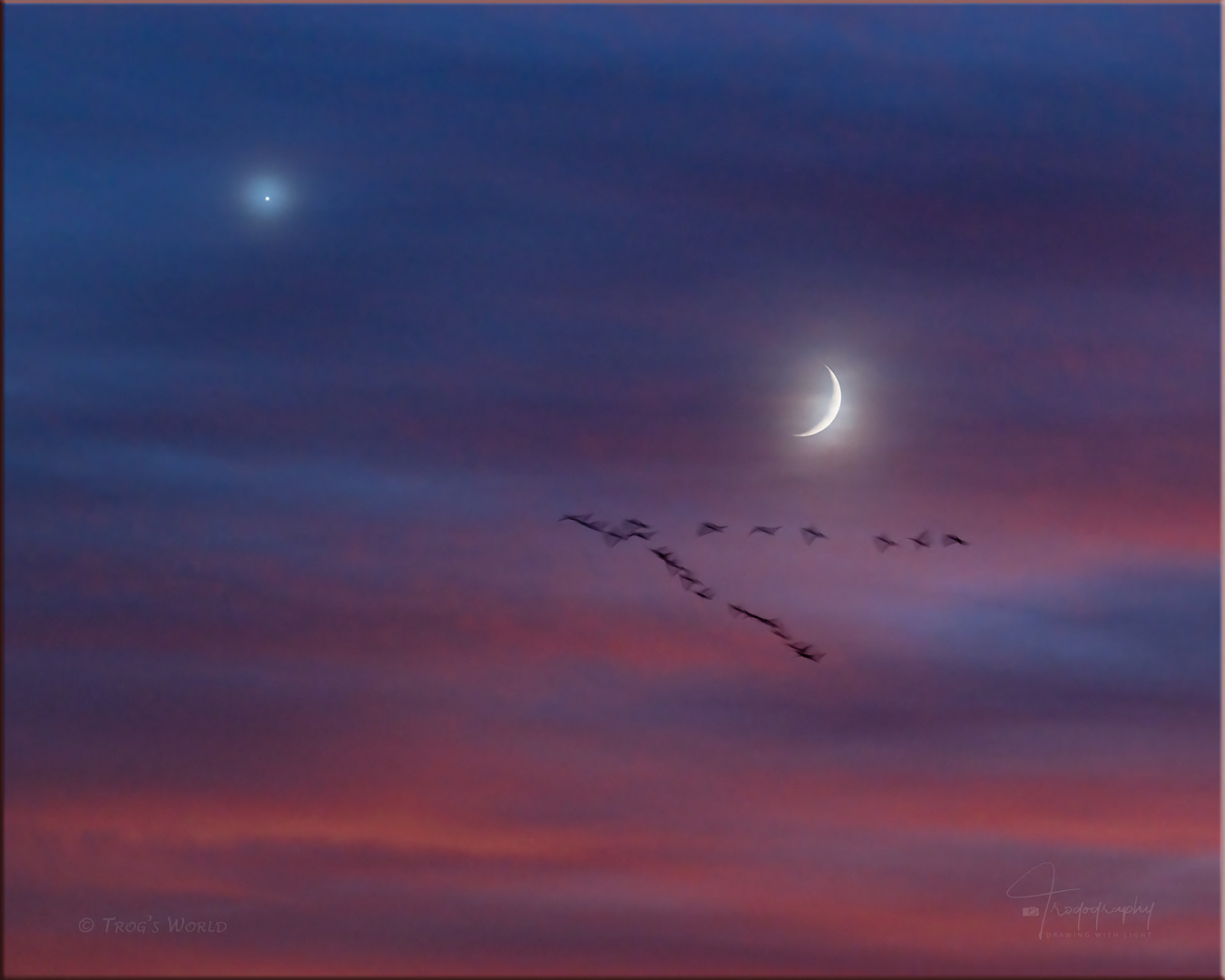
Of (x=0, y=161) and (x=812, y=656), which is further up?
(x=0, y=161)

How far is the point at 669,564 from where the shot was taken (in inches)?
6137

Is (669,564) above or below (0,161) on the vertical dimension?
below

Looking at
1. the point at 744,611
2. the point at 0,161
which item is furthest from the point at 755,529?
the point at 0,161

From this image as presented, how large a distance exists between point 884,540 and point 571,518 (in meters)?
23.1

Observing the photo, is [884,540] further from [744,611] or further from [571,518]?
[571,518]

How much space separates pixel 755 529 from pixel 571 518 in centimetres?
1325

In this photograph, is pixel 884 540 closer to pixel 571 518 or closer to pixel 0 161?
pixel 571 518

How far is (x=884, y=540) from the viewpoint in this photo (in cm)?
16925

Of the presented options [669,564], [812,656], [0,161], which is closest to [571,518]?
[669,564]

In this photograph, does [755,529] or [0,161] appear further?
[0,161]

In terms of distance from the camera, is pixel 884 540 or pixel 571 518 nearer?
pixel 571 518

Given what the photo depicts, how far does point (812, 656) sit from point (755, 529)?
36.7 ft

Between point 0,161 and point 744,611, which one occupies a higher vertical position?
point 0,161

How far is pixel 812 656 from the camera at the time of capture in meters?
171
